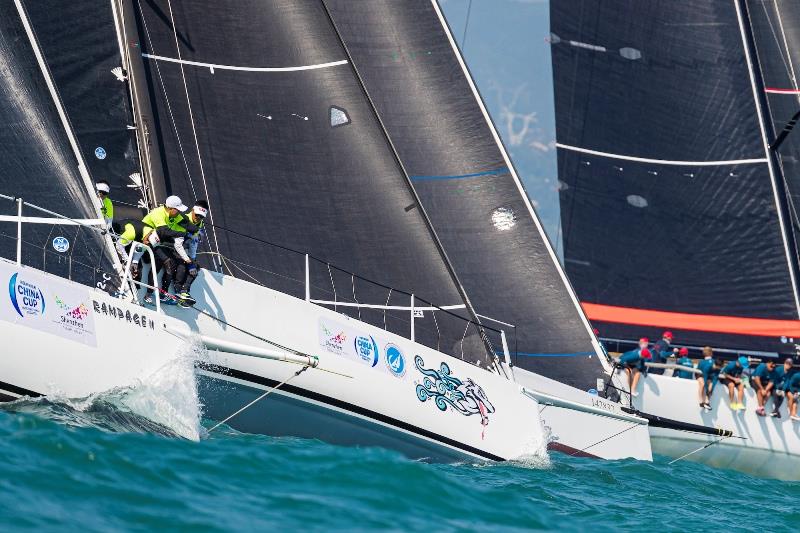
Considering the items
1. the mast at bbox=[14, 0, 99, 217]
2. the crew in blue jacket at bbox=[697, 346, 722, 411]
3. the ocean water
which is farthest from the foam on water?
the crew in blue jacket at bbox=[697, 346, 722, 411]

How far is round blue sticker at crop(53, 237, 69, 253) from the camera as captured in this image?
10.2 metres

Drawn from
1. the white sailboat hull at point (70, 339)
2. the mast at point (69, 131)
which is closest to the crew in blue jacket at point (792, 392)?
the white sailboat hull at point (70, 339)

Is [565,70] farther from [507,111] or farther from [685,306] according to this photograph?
[507,111]

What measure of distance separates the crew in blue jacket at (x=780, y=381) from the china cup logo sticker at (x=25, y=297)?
11857mm

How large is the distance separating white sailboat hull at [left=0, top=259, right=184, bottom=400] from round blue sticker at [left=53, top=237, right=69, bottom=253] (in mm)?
470

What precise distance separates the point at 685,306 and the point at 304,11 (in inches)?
345

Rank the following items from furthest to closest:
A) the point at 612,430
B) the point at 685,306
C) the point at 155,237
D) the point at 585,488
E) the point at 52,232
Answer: the point at 685,306 < the point at 612,430 < the point at 585,488 < the point at 155,237 < the point at 52,232

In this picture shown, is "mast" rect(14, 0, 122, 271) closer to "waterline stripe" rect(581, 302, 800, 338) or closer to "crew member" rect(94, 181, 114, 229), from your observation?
"crew member" rect(94, 181, 114, 229)

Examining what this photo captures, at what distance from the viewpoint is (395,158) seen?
44.7ft

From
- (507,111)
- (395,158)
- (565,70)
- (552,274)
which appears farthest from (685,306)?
(507,111)

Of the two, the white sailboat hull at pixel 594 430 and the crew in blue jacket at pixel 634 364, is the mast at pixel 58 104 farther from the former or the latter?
the crew in blue jacket at pixel 634 364

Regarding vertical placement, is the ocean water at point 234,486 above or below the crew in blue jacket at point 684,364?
below

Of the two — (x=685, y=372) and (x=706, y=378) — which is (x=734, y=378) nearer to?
(x=706, y=378)

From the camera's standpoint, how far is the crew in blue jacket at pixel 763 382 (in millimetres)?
18594
